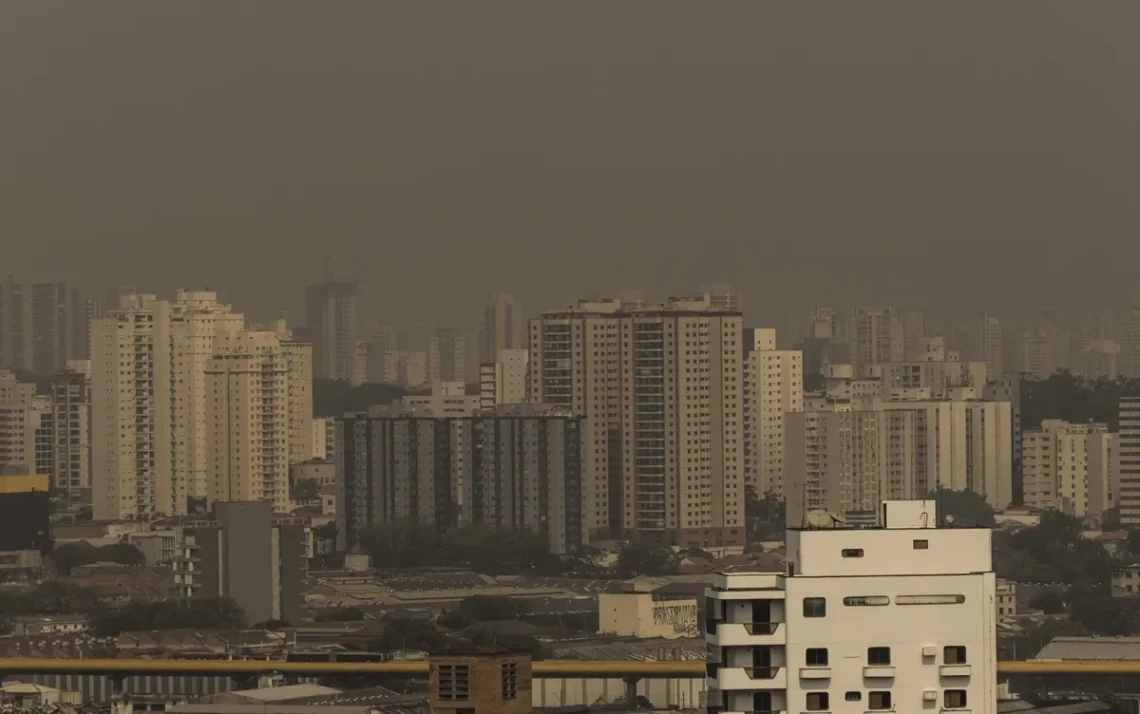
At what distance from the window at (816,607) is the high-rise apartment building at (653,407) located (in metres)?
18.2

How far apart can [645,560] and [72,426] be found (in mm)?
5880

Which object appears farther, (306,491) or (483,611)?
(306,491)

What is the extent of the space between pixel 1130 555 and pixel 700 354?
16.9 feet

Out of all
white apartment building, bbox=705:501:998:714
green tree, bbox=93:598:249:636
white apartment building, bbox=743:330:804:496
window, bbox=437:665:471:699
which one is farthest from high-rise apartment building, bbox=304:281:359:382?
white apartment building, bbox=705:501:998:714

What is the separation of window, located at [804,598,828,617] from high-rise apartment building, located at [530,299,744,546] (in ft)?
59.8

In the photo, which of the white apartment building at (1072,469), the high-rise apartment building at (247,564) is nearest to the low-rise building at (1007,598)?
the high-rise apartment building at (247,564)

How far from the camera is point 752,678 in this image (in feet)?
20.3

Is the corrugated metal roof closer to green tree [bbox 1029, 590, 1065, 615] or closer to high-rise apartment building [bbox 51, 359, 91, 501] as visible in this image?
green tree [bbox 1029, 590, 1065, 615]

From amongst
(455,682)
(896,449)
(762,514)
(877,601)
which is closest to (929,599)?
(877,601)

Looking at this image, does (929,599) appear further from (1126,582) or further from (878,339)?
(878,339)

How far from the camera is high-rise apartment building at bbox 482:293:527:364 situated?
26906 mm

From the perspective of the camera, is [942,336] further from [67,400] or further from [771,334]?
[67,400]

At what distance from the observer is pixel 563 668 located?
16.2 metres

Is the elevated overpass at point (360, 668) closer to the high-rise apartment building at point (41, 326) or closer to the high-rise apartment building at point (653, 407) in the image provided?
the high-rise apartment building at point (653, 407)
